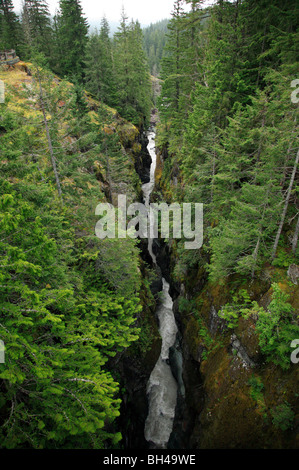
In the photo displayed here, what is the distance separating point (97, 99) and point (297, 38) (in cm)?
2903

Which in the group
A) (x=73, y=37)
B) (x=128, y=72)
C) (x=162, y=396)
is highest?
(x=73, y=37)

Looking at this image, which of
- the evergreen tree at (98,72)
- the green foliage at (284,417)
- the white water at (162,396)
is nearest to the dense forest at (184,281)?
the green foliage at (284,417)

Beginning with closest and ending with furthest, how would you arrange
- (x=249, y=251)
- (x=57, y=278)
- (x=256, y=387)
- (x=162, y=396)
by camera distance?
(x=57, y=278), (x=256, y=387), (x=249, y=251), (x=162, y=396)

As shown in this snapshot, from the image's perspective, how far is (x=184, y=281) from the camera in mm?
18516

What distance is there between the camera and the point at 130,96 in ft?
121

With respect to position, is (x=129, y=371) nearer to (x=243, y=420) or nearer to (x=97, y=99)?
(x=243, y=420)

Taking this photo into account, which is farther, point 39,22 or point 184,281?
point 39,22

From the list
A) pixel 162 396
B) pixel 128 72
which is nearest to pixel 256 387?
pixel 162 396

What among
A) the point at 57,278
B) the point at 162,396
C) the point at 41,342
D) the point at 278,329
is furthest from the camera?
the point at 162,396

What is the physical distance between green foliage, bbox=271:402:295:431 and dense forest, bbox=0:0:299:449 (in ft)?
0.12

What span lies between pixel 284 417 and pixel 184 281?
11.5 meters

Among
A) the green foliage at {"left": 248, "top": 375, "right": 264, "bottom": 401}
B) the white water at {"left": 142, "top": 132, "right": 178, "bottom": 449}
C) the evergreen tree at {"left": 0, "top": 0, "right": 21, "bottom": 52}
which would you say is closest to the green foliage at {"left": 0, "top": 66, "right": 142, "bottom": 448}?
the green foliage at {"left": 248, "top": 375, "right": 264, "bottom": 401}

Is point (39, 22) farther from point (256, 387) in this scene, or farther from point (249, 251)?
point (256, 387)

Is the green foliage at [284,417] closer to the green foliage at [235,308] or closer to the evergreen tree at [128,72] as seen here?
the green foliage at [235,308]
